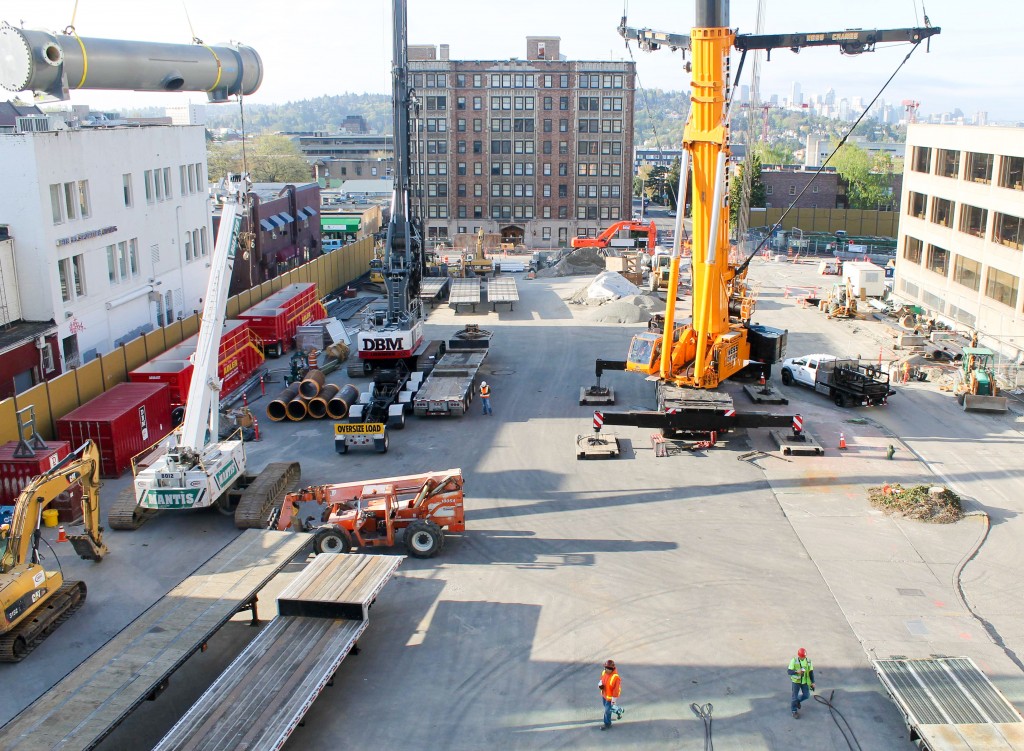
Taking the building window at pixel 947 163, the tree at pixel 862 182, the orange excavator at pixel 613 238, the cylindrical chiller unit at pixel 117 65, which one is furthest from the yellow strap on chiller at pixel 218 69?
the tree at pixel 862 182

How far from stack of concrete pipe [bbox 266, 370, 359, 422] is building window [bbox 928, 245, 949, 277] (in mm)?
31048

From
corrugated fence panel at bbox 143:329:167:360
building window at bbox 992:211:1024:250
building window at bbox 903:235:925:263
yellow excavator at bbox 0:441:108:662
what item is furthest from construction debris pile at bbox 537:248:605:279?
yellow excavator at bbox 0:441:108:662

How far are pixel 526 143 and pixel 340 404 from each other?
54.7m

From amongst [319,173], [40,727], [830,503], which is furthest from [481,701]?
[319,173]

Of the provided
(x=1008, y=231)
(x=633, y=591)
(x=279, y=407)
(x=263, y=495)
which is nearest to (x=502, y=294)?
(x=279, y=407)

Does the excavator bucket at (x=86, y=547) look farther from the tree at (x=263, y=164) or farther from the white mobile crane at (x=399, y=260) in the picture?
the tree at (x=263, y=164)

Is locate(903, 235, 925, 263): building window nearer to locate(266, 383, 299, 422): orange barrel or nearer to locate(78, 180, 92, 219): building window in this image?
locate(266, 383, 299, 422): orange barrel

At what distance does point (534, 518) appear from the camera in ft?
73.0

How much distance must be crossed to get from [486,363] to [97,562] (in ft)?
66.2

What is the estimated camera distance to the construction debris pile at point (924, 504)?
2205cm

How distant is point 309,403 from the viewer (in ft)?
99.0

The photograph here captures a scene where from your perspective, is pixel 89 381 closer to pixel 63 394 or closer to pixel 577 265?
pixel 63 394

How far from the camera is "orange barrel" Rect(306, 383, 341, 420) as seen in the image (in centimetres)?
3019

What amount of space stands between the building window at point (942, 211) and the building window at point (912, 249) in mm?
1838
